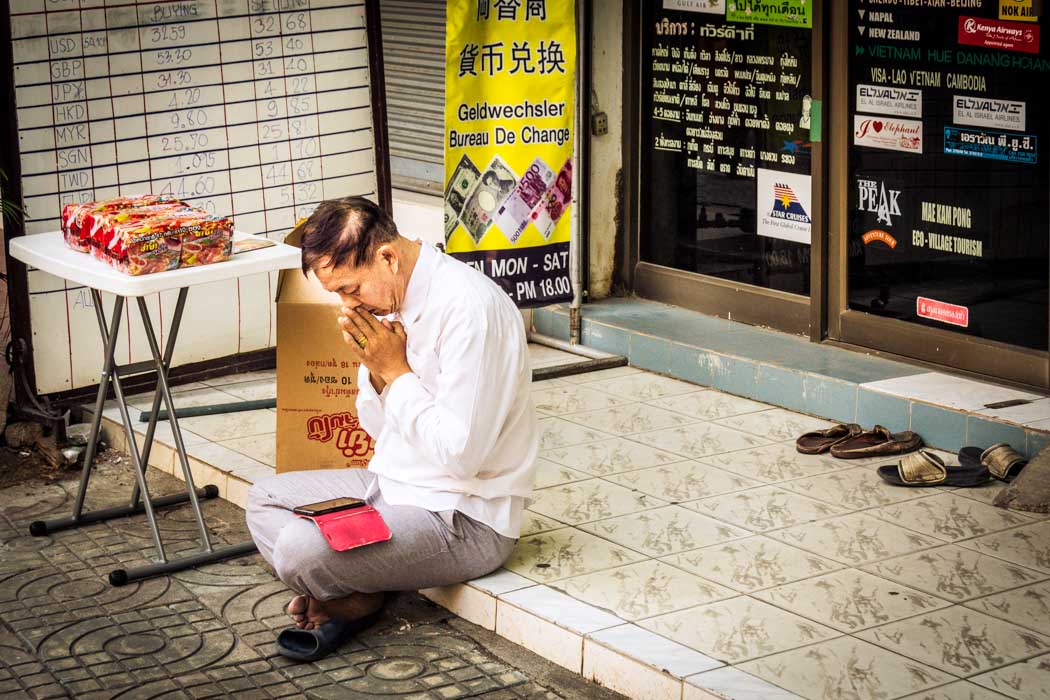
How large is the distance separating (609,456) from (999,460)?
158 cm

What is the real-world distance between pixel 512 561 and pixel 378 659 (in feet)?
2.11

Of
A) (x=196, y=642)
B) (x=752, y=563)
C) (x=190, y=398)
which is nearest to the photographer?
(x=196, y=642)

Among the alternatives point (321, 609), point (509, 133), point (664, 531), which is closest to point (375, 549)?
point (321, 609)

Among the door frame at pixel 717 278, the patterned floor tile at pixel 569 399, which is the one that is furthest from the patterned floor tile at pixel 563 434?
the door frame at pixel 717 278

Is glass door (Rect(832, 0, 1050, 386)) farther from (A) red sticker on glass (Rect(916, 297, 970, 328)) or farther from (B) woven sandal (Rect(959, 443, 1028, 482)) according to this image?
(B) woven sandal (Rect(959, 443, 1028, 482))

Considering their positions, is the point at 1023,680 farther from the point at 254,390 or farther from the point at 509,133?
the point at 254,390

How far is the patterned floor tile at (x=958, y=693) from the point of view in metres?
3.95

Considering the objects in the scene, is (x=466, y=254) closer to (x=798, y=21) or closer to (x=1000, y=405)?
(x=798, y=21)

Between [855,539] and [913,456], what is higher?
[913,456]

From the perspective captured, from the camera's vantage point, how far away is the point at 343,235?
4367mm

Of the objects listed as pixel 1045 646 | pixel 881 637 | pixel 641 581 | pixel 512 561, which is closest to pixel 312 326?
pixel 512 561

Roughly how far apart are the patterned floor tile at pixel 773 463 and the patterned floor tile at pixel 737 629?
1.31 m

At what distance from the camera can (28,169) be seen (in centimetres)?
652

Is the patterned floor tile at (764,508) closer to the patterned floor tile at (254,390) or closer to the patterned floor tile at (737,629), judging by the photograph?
the patterned floor tile at (737,629)
